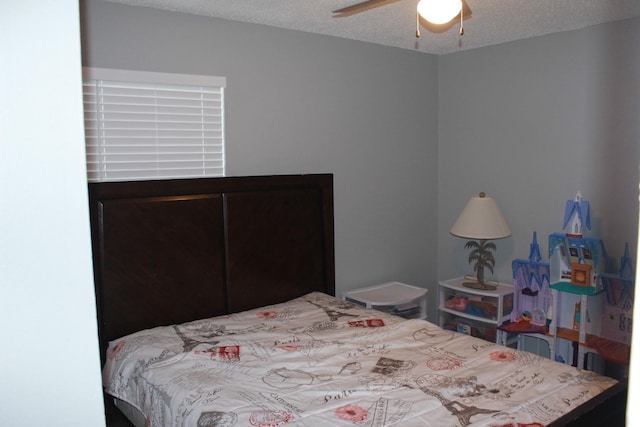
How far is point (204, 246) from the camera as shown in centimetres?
307

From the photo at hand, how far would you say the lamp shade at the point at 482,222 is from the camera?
3613 mm

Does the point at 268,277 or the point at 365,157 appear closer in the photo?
the point at 268,277

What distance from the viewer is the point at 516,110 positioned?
384cm

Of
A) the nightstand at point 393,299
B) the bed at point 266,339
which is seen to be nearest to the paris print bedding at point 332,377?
the bed at point 266,339

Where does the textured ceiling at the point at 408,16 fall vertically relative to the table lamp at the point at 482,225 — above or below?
above

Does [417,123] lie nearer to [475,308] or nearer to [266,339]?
[475,308]

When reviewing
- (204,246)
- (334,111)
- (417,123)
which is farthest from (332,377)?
(417,123)

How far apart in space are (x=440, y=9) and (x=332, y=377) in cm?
156

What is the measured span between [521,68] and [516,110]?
0.97 feet

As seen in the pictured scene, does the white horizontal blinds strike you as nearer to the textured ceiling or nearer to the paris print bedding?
the textured ceiling

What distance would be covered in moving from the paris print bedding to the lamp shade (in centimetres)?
98

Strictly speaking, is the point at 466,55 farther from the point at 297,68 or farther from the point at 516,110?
the point at 297,68

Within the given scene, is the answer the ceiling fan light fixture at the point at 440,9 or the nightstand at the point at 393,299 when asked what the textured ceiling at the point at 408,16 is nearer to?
the ceiling fan light fixture at the point at 440,9

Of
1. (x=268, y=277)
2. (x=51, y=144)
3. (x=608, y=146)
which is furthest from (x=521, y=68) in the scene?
(x=51, y=144)
